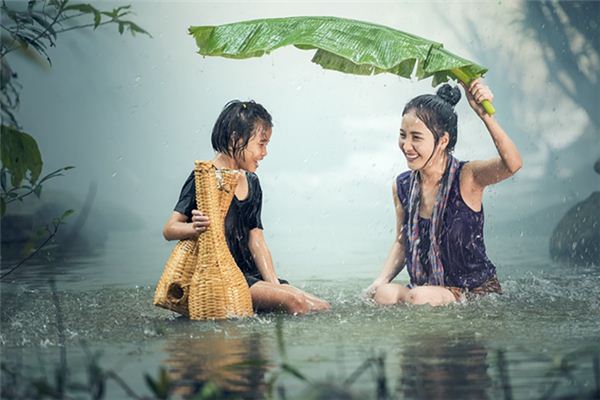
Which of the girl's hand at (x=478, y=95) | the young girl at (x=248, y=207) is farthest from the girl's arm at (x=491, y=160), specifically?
the young girl at (x=248, y=207)

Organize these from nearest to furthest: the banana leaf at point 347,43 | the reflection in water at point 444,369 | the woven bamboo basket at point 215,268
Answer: the reflection in water at point 444,369, the woven bamboo basket at point 215,268, the banana leaf at point 347,43

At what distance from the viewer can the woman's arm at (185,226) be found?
5.92 metres

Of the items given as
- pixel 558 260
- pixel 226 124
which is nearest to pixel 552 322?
pixel 226 124

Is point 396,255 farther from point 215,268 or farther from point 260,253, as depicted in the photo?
point 215,268

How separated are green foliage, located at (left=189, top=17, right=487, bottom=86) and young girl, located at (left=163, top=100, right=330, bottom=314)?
369mm

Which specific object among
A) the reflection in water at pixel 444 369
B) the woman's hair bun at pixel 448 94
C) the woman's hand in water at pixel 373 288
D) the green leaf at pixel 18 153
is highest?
the woman's hair bun at pixel 448 94

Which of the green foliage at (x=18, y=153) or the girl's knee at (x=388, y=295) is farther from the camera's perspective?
the girl's knee at (x=388, y=295)

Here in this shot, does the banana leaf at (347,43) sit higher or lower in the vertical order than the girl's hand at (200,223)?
higher

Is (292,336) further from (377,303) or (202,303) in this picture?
(377,303)

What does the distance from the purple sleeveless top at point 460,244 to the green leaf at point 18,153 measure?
7.74ft

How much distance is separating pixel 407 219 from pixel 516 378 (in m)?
2.51

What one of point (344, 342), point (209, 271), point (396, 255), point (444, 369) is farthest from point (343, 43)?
point (444, 369)

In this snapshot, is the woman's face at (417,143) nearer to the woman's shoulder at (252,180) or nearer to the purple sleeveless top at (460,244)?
the purple sleeveless top at (460,244)

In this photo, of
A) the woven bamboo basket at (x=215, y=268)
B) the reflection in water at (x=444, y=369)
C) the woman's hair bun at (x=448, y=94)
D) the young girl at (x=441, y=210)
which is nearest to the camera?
the reflection in water at (x=444, y=369)
